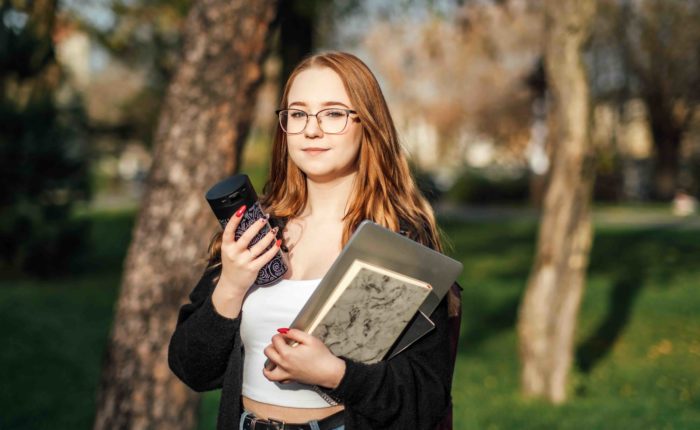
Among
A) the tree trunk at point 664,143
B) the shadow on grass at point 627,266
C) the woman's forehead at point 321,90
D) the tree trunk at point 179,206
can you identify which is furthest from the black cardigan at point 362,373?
the tree trunk at point 664,143

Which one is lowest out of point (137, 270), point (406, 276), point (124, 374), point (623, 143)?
point (623, 143)

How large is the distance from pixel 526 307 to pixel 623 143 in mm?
32600

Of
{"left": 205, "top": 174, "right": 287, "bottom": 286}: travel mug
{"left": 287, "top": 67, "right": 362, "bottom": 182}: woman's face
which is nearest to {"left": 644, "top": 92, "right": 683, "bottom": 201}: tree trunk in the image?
{"left": 287, "top": 67, "right": 362, "bottom": 182}: woman's face

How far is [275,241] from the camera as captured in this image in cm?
215

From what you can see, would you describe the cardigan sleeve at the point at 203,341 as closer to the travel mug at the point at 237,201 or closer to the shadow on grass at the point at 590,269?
the travel mug at the point at 237,201

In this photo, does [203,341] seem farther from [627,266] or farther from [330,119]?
[627,266]

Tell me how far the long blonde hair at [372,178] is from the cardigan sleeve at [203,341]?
0.16 metres

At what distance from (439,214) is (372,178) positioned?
40.9 inches

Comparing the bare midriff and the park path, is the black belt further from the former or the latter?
the park path

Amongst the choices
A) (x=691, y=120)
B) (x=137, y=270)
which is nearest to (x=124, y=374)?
(x=137, y=270)

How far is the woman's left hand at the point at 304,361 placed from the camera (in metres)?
2.04

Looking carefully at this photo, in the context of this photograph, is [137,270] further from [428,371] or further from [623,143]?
[623,143]

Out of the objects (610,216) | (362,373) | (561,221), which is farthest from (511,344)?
(610,216)

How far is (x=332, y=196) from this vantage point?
94.8 inches
